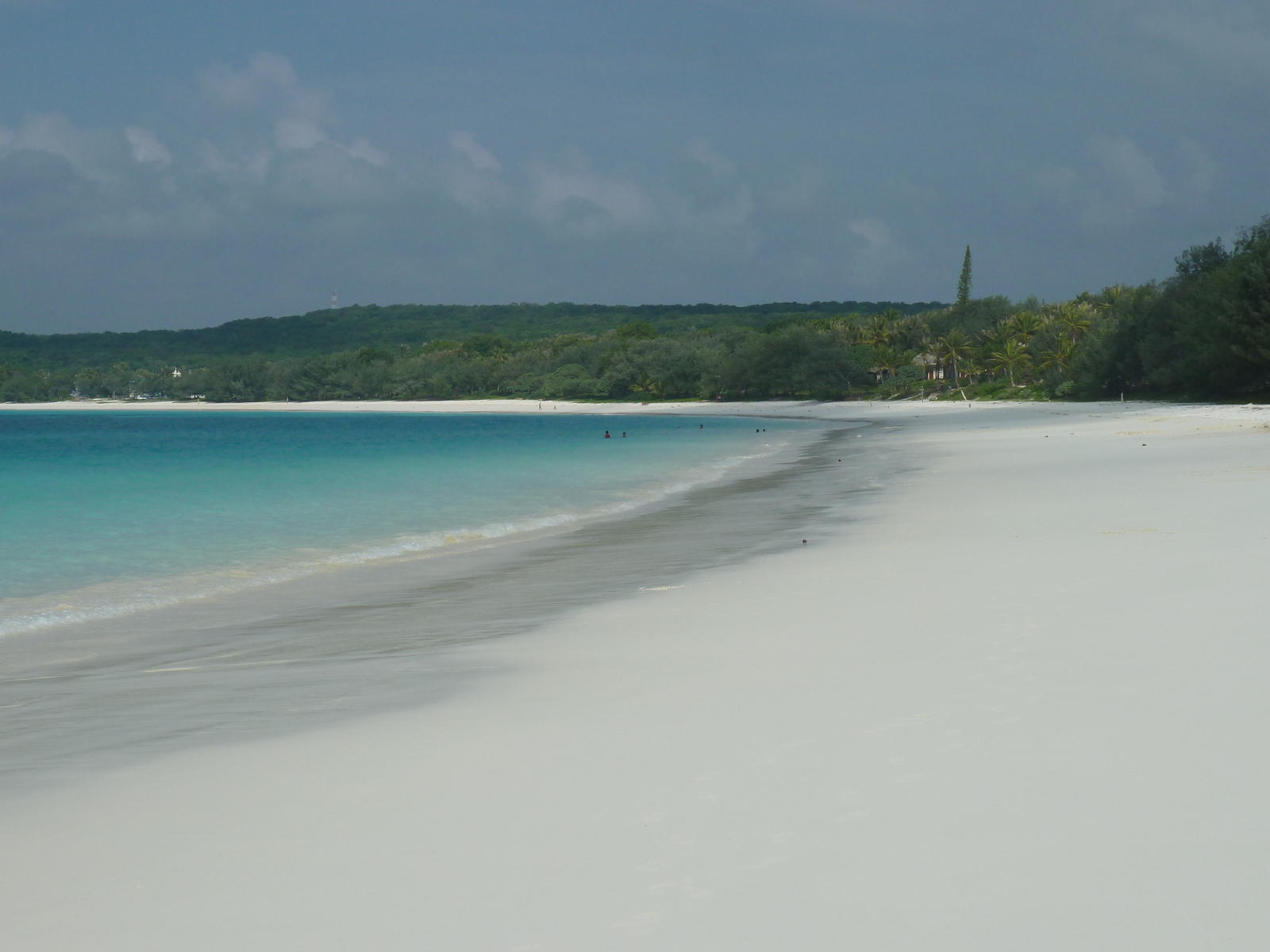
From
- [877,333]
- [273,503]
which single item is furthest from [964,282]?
[273,503]

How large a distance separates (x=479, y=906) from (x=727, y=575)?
7275 millimetres

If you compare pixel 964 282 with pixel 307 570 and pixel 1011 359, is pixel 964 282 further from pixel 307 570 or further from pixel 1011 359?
pixel 307 570

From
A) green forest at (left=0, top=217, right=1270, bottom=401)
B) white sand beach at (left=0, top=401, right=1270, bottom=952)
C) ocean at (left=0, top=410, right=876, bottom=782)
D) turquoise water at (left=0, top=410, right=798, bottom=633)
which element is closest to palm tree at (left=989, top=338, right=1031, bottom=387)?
green forest at (left=0, top=217, right=1270, bottom=401)

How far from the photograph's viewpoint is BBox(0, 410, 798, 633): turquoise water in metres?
13.8

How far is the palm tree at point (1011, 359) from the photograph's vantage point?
95688 millimetres

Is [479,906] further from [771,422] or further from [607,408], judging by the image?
[607,408]

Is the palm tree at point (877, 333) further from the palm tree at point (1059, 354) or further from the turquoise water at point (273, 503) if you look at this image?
the turquoise water at point (273, 503)

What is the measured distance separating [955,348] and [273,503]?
9468 centimetres

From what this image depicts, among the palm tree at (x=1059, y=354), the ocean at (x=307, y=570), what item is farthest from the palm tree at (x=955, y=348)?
the ocean at (x=307, y=570)

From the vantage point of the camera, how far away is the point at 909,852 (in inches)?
142

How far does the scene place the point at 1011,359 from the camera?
96312 mm

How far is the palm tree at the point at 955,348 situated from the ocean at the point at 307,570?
7712cm

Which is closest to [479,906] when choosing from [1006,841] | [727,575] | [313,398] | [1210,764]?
[1006,841]

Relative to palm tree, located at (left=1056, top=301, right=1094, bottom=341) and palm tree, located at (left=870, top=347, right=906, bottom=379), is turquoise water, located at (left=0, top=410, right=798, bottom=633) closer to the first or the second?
palm tree, located at (left=1056, top=301, right=1094, bottom=341)
